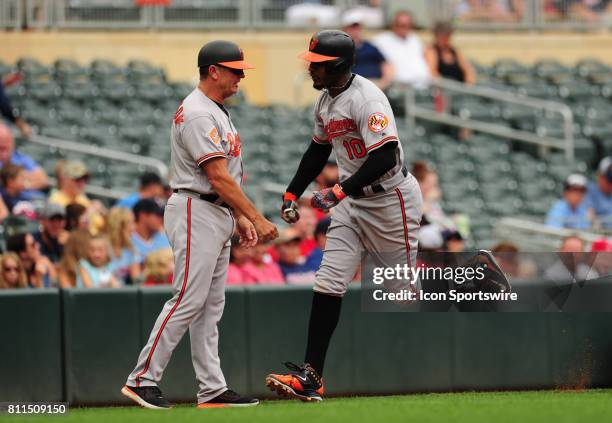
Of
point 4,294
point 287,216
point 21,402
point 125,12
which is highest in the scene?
point 125,12

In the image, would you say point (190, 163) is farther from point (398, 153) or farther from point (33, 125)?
point (33, 125)

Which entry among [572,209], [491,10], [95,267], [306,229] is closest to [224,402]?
[95,267]

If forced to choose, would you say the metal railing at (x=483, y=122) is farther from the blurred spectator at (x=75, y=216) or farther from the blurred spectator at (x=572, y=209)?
the blurred spectator at (x=75, y=216)

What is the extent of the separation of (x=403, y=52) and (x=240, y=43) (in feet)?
8.59

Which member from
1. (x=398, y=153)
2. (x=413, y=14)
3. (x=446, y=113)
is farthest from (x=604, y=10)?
(x=398, y=153)

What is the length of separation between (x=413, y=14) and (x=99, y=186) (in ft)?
23.7

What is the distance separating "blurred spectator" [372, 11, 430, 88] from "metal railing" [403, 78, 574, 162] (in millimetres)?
157

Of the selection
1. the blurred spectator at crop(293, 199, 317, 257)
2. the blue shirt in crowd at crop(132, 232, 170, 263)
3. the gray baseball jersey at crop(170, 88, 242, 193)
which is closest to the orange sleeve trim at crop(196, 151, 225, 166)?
the gray baseball jersey at crop(170, 88, 242, 193)

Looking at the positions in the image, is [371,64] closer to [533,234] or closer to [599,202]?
[533,234]

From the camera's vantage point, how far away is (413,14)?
60.2 ft

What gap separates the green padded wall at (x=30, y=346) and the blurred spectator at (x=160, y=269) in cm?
80

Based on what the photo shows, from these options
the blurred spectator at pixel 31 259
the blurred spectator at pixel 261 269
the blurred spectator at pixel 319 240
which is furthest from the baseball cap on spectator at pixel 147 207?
the blurred spectator at pixel 319 240

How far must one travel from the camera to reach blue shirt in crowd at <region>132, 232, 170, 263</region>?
10031 millimetres

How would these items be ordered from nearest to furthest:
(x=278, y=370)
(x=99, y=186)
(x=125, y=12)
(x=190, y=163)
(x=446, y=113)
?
(x=190, y=163), (x=278, y=370), (x=99, y=186), (x=446, y=113), (x=125, y=12)
